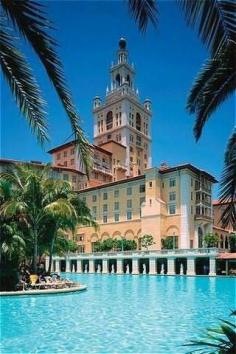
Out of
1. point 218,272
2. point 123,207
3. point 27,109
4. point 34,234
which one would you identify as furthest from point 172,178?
point 27,109

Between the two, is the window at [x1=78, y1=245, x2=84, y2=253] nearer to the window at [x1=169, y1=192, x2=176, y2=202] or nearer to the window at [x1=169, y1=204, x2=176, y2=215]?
the window at [x1=169, y1=204, x2=176, y2=215]

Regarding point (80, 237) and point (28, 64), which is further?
point (80, 237)

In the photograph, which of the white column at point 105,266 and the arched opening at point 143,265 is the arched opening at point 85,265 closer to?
the white column at point 105,266

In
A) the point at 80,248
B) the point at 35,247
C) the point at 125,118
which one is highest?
the point at 125,118

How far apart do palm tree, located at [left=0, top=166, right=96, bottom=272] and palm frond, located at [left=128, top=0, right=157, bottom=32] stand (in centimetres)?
2042

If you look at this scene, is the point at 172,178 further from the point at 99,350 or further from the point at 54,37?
the point at 54,37

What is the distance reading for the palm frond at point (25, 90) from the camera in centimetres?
481

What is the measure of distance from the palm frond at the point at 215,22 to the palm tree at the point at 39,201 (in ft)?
66.7

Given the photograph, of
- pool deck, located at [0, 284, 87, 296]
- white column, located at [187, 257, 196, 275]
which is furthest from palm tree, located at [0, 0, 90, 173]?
white column, located at [187, 257, 196, 275]

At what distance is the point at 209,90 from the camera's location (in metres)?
6.76

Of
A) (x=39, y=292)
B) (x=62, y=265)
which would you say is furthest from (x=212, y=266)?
(x=39, y=292)

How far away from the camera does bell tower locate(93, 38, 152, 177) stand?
296 ft

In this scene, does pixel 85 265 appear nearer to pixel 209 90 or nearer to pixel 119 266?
pixel 119 266

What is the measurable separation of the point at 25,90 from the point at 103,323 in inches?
409
